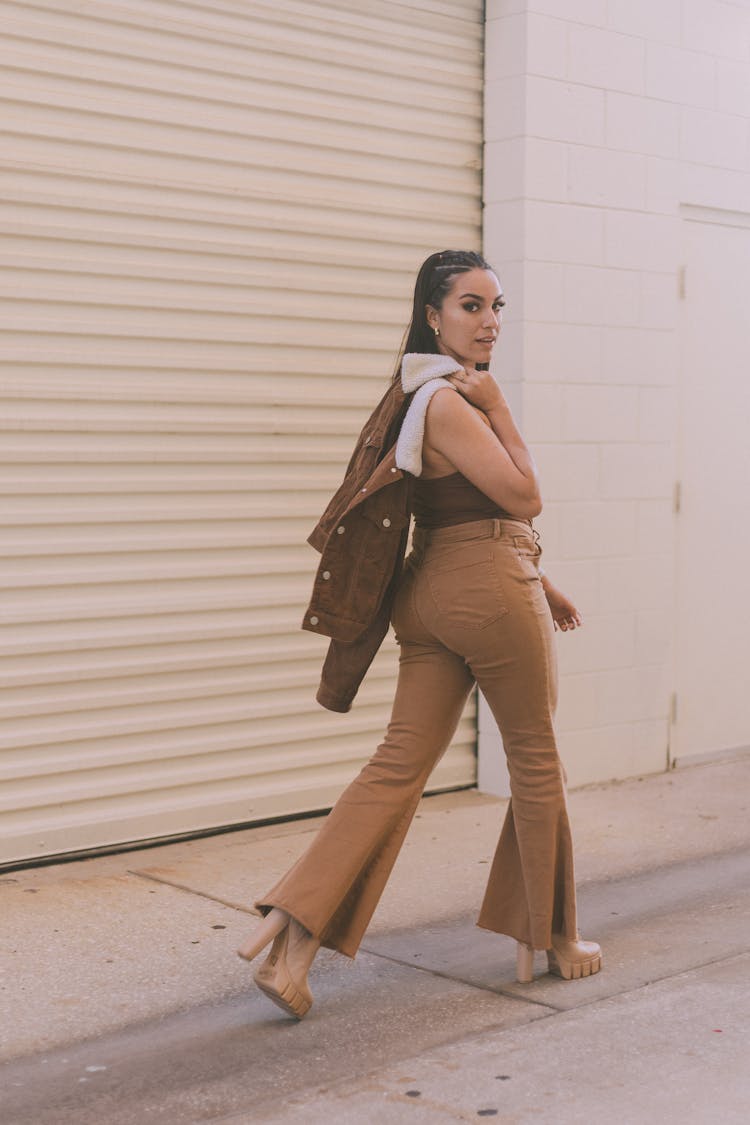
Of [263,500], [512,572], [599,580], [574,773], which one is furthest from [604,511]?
[512,572]

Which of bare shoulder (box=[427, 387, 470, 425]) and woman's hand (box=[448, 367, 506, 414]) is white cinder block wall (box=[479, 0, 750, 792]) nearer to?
woman's hand (box=[448, 367, 506, 414])

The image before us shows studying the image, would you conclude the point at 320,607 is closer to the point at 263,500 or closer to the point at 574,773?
the point at 263,500

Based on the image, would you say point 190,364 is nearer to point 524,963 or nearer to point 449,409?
point 449,409

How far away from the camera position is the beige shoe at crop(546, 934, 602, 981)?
170 inches

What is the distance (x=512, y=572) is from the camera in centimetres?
405

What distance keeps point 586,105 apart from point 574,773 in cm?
284

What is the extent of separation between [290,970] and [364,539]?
1111 millimetres

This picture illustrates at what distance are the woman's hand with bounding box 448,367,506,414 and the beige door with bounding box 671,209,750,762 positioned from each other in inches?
128

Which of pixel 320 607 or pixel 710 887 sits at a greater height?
pixel 320 607

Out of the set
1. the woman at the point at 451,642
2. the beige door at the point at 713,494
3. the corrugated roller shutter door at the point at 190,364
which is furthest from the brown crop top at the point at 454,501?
the beige door at the point at 713,494

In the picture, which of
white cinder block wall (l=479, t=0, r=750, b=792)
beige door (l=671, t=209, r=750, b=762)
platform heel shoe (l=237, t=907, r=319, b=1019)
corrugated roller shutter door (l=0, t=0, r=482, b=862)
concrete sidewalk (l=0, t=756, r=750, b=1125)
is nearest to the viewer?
concrete sidewalk (l=0, t=756, r=750, b=1125)

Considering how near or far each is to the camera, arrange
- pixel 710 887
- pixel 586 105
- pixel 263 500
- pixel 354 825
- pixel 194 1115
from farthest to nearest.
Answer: pixel 586 105, pixel 263 500, pixel 710 887, pixel 354 825, pixel 194 1115

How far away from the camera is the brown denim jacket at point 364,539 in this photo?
403 centimetres

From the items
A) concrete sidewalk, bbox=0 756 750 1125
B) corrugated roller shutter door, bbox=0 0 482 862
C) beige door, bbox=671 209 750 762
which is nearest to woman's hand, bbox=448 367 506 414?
concrete sidewalk, bbox=0 756 750 1125
